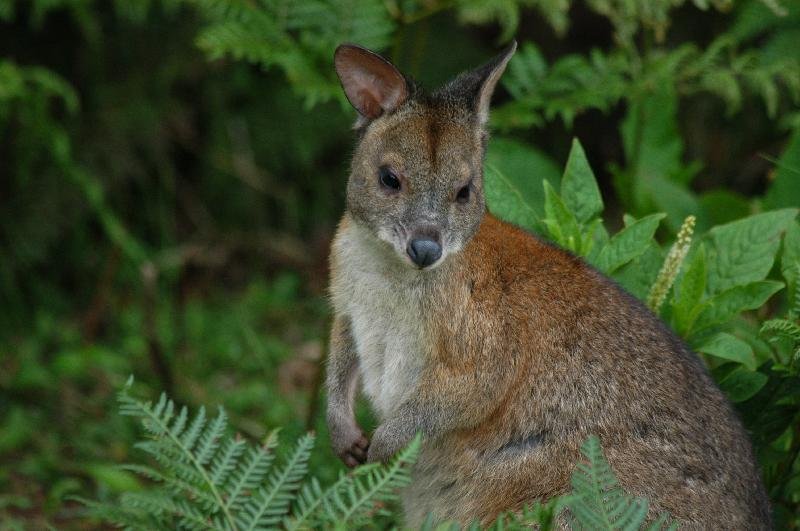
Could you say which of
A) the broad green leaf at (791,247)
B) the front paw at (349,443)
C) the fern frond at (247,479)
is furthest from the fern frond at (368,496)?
the broad green leaf at (791,247)

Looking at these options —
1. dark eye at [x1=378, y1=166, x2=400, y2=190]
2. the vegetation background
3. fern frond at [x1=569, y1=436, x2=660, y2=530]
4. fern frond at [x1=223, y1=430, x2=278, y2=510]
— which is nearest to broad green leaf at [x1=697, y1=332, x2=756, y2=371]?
the vegetation background

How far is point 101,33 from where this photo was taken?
8.16 meters

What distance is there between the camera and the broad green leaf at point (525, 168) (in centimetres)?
645

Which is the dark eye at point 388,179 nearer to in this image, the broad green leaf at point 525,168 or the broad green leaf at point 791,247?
the broad green leaf at point 791,247

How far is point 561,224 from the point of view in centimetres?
493

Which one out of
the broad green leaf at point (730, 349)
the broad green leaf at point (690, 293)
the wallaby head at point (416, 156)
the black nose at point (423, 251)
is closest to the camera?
the black nose at point (423, 251)

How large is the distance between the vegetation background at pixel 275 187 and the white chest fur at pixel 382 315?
0.79m

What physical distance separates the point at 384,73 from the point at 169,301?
417cm

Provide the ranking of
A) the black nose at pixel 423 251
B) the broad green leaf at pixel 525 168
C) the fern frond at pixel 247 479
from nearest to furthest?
the fern frond at pixel 247 479
the black nose at pixel 423 251
the broad green leaf at pixel 525 168

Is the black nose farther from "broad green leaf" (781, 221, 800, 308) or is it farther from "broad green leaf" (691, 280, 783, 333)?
"broad green leaf" (781, 221, 800, 308)

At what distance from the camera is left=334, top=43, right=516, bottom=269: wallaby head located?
427cm

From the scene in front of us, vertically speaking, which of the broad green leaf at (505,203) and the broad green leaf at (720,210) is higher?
the broad green leaf at (505,203)

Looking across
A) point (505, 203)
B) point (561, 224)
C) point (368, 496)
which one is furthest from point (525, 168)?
point (368, 496)

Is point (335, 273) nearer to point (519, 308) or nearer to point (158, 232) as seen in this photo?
point (519, 308)
